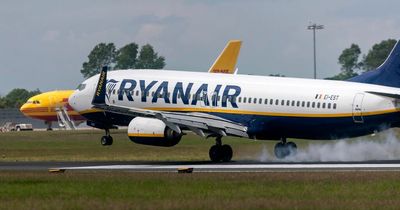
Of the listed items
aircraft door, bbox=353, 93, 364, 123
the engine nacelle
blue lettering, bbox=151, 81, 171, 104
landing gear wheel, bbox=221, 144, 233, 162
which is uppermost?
blue lettering, bbox=151, 81, 171, 104

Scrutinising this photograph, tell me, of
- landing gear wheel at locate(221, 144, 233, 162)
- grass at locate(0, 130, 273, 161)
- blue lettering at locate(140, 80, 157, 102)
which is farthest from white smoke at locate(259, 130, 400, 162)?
blue lettering at locate(140, 80, 157, 102)

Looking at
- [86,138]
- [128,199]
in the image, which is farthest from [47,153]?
[128,199]

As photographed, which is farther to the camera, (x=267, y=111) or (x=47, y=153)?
(x=47, y=153)

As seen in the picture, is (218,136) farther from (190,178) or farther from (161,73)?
(190,178)

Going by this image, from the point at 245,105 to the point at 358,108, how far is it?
6.70 meters

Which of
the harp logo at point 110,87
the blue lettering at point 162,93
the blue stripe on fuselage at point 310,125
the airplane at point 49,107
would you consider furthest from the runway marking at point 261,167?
the airplane at point 49,107

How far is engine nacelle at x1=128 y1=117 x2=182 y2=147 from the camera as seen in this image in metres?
55.3

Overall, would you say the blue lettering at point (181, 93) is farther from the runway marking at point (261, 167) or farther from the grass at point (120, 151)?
the runway marking at point (261, 167)

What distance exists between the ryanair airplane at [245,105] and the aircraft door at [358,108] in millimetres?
50

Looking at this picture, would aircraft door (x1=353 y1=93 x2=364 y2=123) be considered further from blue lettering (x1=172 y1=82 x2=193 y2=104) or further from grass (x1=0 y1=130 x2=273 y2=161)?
grass (x1=0 y1=130 x2=273 y2=161)

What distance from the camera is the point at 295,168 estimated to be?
48875mm

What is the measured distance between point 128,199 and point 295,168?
15.8 metres

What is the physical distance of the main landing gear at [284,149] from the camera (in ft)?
191

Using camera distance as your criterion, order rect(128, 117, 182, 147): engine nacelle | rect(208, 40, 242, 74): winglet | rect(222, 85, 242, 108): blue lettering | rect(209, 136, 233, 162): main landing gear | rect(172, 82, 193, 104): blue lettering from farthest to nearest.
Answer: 1. rect(208, 40, 242, 74): winglet
2. rect(172, 82, 193, 104): blue lettering
3. rect(222, 85, 242, 108): blue lettering
4. rect(209, 136, 233, 162): main landing gear
5. rect(128, 117, 182, 147): engine nacelle
